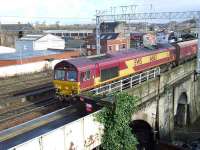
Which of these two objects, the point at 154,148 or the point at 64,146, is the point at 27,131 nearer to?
the point at 64,146

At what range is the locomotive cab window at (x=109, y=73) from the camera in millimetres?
29609

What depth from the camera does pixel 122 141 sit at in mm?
21844

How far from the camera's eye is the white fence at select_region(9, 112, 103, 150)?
52.9 feet

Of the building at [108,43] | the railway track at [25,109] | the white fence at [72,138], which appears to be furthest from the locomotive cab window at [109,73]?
the building at [108,43]

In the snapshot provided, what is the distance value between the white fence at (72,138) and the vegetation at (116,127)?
0.58 m

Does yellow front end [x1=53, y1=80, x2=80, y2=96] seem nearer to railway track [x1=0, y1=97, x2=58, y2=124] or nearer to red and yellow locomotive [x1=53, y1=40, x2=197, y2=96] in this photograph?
red and yellow locomotive [x1=53, y1=40, x2=197, y2=96]

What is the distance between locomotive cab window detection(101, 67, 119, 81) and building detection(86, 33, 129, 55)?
39.1 m

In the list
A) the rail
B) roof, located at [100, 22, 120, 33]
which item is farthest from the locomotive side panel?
roof, located at [100, 22, 120, 33]

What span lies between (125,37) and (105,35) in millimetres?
5068

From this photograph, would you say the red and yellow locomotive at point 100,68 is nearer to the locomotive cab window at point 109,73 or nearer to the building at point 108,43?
the locomotive cab window at point 109,73

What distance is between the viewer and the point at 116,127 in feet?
70.7

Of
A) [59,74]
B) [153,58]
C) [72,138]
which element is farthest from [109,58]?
[72,138]

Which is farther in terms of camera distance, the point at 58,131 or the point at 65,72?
the point at 65,72

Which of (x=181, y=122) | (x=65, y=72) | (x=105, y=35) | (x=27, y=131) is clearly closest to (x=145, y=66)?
(x=181, y=122)
